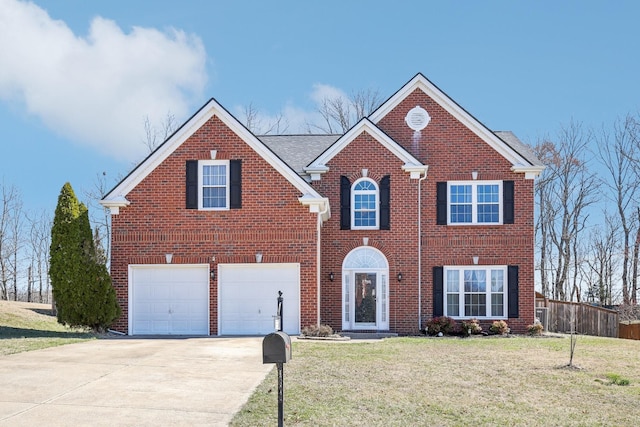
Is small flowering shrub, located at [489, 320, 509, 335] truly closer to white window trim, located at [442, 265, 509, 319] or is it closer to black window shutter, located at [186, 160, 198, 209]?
white window trim, located at [442, 265, 509, 319]

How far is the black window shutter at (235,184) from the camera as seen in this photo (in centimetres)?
2117

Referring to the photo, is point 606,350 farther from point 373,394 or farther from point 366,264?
point 373,394

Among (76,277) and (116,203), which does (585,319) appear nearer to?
(116,203)

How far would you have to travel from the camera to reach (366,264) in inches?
920

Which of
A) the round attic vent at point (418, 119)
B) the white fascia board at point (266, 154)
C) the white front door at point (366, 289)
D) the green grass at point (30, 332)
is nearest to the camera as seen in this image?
the green grass at point (30, 332)

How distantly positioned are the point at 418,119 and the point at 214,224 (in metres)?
8.23

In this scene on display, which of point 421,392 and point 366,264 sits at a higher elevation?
point 366,264

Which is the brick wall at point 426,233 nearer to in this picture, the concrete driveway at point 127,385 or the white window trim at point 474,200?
the white window trim at point 474,200

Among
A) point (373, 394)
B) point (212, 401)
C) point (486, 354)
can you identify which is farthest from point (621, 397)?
point (212, 401)

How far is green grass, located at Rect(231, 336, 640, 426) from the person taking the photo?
9.30 metres

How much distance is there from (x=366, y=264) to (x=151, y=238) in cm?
Result: 717

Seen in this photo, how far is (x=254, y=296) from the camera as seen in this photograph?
21141 mm

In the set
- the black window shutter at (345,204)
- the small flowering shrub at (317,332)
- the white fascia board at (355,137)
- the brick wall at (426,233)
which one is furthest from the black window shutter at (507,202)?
the small flowering shrub at (317,332)

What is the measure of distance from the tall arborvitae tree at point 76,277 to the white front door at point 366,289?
7.51 meters
